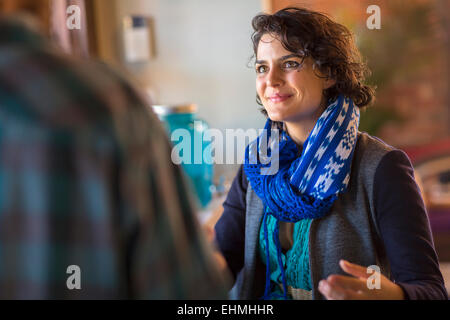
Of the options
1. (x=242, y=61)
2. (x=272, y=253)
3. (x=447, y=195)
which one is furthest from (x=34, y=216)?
(x=447, y=195)

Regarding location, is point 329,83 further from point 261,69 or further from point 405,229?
point 405,229

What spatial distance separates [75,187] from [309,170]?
62cm

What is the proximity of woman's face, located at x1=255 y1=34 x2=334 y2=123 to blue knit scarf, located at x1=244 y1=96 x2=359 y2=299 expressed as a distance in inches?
1.8

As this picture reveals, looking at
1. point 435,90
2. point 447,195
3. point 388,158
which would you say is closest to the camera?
point 388,158

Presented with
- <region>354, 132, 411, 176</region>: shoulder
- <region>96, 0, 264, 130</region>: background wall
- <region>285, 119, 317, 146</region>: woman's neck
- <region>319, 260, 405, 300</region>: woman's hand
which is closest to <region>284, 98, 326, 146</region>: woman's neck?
<region>285, 119, 317, 146</region>: woman's neck

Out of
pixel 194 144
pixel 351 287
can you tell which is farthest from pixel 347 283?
pixel 194 144

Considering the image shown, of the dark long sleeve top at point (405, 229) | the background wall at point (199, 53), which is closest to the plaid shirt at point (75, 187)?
the dark long sleeve top at point (405, 229)

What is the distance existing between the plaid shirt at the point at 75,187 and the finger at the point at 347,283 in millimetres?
363

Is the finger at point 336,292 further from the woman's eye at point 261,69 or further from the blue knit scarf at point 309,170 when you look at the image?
the woman's eye at point 261,69

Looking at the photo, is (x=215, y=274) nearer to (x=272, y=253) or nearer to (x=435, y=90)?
(x=272, y=253)

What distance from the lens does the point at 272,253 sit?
967 millimetres

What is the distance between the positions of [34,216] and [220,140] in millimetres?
2165

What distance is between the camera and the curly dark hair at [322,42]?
3.04 ft

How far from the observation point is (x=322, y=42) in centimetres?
94
